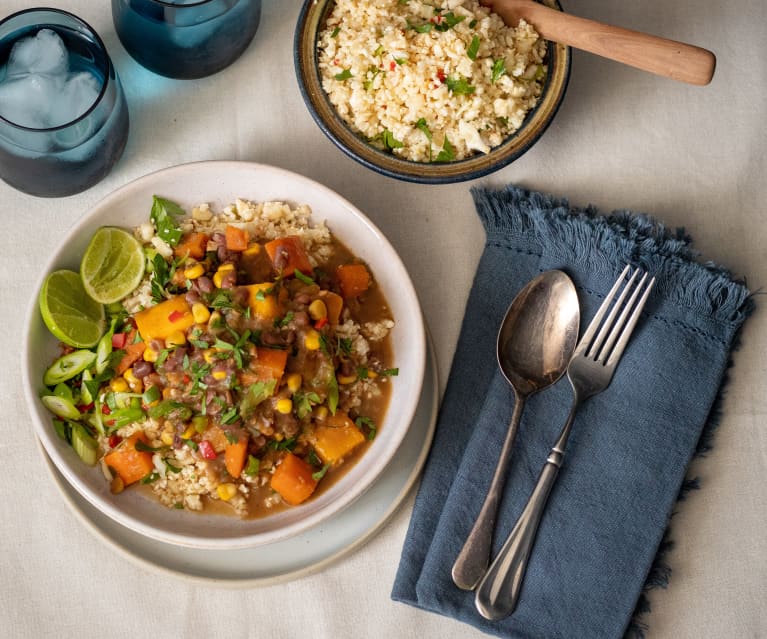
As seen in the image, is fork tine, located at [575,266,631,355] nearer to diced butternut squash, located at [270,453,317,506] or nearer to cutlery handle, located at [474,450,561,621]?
cutlery handle, located at [474,450,561,621]

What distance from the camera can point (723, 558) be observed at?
3.33 metres

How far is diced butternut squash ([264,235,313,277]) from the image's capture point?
3012 mm

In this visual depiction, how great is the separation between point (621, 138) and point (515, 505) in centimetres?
170

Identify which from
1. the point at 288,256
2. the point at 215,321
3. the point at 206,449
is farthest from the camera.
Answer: the point at 288,256

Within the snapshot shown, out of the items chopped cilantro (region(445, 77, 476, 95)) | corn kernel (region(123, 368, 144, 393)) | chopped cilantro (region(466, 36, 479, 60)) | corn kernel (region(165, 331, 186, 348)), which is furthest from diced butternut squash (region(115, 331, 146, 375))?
chopped cilantro (region(466, 36, 479, 60))

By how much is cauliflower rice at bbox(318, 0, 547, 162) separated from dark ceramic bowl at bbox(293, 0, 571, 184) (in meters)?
0.04

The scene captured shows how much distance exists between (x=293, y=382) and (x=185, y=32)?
1.46 meters

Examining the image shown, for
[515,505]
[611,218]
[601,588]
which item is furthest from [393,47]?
[601,588]

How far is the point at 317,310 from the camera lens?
295 centimetres

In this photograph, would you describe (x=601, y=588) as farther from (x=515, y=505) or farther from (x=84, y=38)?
(x=84, y=38)

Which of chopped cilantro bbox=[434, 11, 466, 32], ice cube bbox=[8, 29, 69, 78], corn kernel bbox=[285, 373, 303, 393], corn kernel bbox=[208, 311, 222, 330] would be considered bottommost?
corn kernel bbox=[285, 373, 303, 393]

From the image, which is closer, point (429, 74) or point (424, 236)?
point (429, 74)

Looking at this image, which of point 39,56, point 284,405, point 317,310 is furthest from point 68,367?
point 39,56

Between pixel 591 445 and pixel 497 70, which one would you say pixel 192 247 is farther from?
pixel 591 445
